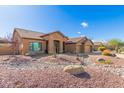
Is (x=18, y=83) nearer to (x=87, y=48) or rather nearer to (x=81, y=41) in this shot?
(x=81, y=41)

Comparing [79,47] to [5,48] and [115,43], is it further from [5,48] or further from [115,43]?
[115,43]

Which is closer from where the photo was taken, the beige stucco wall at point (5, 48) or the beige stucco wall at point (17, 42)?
the beige stucco wall at point (17, 42)

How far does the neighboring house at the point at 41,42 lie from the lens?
47.7 ft

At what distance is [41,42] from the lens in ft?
53.4

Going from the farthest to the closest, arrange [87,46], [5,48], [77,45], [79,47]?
[87,46] → [79,47] → [77,45] → [5,48]

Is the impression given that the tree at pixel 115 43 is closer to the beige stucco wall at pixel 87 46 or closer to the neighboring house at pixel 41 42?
the beige stucco wall at pixel 87 46

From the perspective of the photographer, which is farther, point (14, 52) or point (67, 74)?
point (14, 52)

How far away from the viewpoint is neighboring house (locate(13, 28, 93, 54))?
47.7 feet

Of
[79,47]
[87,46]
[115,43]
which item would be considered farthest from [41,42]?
[115,43]

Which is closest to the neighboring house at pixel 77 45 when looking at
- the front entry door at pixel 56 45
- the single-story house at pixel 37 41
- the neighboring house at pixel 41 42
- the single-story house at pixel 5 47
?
the neighboring house at pixel 41 42
